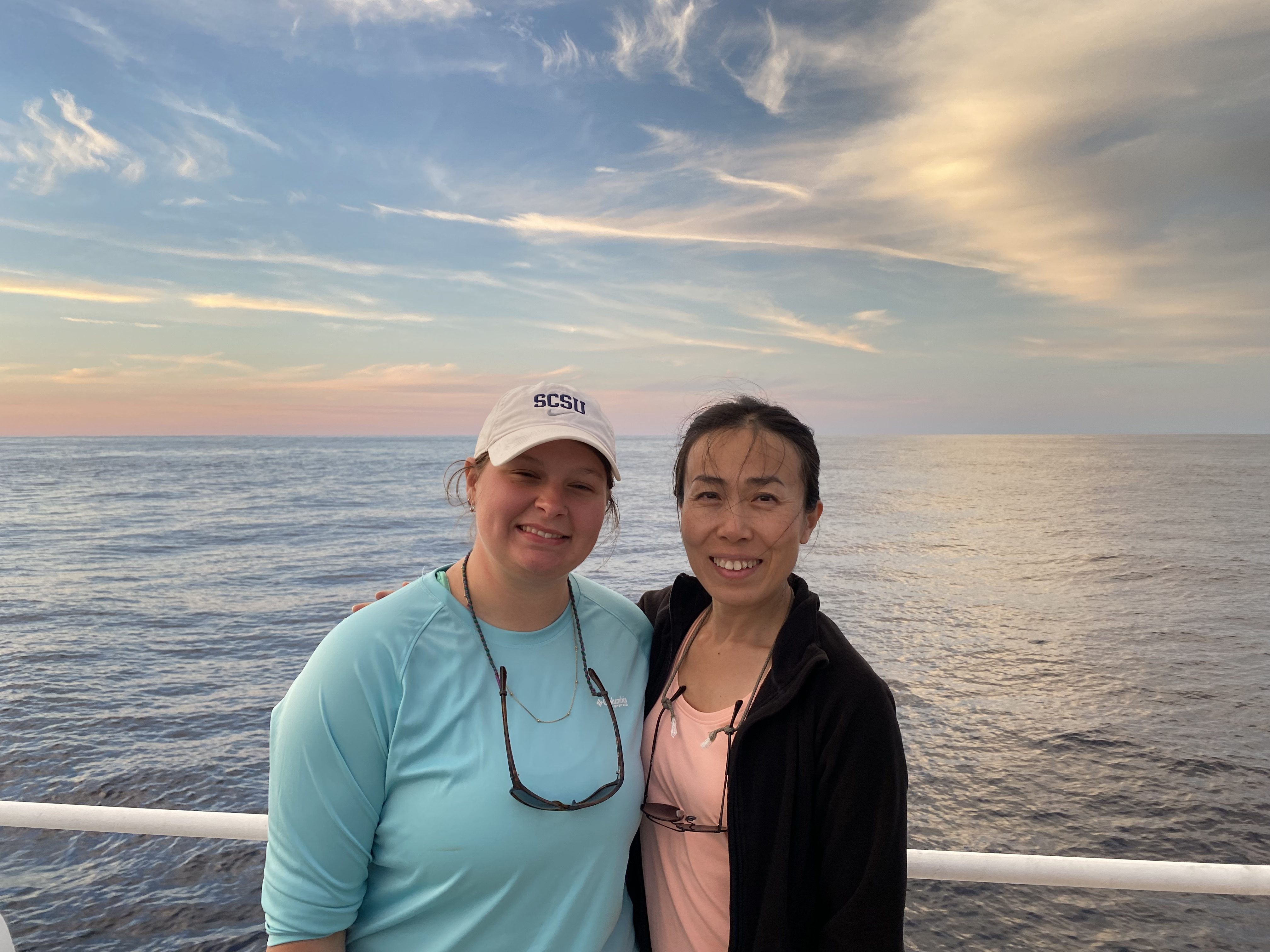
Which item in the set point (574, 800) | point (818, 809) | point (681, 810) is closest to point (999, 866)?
point (818, 809)

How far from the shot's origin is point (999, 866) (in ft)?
6.61

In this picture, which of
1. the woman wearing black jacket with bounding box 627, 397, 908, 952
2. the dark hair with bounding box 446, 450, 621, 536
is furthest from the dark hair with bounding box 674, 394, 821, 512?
the dark hair with bounding box 446, 450, 621, 536

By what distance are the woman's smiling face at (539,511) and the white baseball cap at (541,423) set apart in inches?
1.6

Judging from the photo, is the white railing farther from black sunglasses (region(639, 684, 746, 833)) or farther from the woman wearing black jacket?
black sunglasses (region(639, 684, 746, 833))

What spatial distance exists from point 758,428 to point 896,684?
38.3 ft

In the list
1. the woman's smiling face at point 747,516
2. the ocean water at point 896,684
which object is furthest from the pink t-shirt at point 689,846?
the ocean water at point 896,684

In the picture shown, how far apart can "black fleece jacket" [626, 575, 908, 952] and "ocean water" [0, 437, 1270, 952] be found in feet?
3.63

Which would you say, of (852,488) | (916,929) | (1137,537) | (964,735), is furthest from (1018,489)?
(916,929)

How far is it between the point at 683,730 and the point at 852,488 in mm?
52463

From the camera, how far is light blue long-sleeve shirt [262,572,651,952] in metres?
1.68

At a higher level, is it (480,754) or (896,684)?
(480,754)

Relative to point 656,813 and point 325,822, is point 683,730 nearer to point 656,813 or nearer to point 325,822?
point 656,813

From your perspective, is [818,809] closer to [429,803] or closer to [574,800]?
[574,800]

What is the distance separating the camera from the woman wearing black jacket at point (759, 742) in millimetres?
1817
